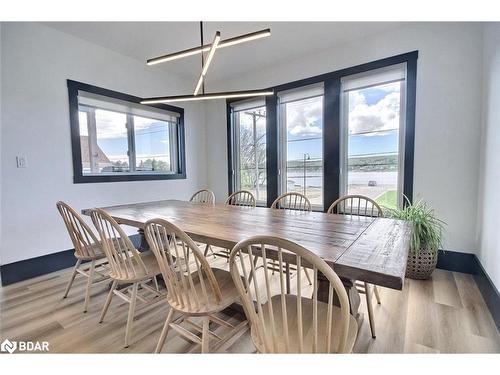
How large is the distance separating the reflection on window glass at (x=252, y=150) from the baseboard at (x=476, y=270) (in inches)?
90.6

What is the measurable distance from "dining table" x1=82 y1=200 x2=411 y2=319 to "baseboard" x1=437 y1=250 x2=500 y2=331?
2.98ft

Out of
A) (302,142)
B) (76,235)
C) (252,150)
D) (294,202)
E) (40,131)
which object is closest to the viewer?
(76,235)

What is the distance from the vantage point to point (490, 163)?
77.0 inches

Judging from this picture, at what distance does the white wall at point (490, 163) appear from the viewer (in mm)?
1790

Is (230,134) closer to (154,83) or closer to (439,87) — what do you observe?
(154,83)

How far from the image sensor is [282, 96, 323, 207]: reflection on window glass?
10.6 feet

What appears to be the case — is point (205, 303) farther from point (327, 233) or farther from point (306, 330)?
point (327, 233)

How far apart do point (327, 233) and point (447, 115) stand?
2061 mm

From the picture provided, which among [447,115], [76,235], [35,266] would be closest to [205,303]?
[76,235]

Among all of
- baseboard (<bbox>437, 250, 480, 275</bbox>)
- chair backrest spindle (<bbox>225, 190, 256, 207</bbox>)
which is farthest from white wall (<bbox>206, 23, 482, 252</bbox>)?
chair backrest spindle (<bbox>225, 190, 256, 207</bbox>)

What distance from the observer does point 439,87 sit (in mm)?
2422

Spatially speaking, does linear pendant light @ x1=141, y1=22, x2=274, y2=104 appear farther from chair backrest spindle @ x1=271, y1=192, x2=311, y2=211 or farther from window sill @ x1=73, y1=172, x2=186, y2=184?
window sill @ x1=73, y1=172, x2=186, y2=184

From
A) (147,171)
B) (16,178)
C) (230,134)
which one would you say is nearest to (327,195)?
(230,134)
